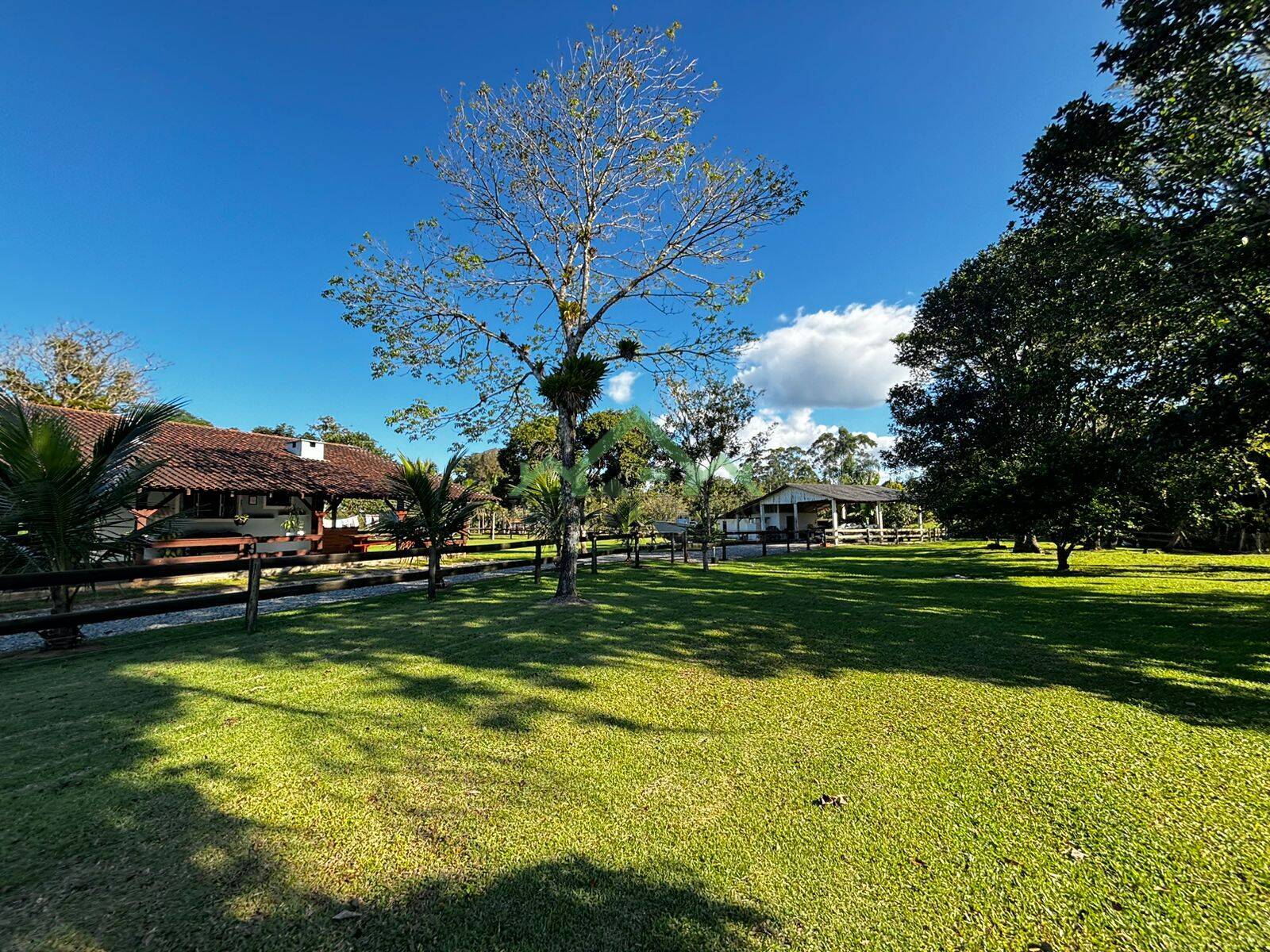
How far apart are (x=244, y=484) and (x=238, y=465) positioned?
6.34ft

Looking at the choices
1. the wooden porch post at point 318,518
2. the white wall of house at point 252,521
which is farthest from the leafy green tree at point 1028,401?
the white wall of house at point 252,521

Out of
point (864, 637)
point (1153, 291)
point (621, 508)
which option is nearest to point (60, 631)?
point (864, 637)

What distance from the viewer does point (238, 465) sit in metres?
A: 15.9

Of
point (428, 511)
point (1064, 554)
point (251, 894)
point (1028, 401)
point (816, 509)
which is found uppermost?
point (1028, 401)

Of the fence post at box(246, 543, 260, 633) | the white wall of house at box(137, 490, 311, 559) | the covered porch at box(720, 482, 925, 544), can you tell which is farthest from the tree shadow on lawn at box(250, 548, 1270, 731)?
the covered porch at box(720, 482, 925, 544)

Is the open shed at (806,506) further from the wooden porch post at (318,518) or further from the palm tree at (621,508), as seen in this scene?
the wooden porch post at (318,518)

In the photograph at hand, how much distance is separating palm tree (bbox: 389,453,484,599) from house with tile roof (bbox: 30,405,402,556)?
3758 millimetres

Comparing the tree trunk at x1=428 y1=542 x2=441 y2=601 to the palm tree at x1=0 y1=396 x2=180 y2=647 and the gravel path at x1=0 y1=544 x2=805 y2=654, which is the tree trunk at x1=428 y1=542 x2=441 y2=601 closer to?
the gravel path at x1=0 y1=544 x2=805 y2=654

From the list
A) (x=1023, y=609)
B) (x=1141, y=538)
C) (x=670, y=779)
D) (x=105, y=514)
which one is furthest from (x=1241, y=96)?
(x=1141, y=538)

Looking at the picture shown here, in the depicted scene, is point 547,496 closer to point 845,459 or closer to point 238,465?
point 238,465

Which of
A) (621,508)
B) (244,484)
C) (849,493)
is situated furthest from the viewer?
(849,493)

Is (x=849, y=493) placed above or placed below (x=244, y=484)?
below

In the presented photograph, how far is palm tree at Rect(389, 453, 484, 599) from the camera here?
9.45m

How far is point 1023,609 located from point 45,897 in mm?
9903
